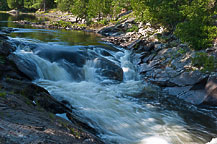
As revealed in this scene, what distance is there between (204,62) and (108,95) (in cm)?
598

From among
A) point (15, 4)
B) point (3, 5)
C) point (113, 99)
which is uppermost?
point (3, 5)

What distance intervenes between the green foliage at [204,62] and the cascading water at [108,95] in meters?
3.40

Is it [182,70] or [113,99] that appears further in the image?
[182,70]

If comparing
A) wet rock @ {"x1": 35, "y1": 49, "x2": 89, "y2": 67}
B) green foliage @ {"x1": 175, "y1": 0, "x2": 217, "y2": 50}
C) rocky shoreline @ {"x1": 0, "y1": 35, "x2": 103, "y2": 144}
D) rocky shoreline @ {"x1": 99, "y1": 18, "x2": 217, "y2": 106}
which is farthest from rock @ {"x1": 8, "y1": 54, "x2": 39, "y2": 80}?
green foliage @ {"x1": 175, "y1": 0, "x2": 217, "y2": 50}

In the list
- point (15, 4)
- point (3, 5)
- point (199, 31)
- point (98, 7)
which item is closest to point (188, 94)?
point (199, 31)

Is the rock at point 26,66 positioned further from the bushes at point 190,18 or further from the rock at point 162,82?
the bushes at point 190,18

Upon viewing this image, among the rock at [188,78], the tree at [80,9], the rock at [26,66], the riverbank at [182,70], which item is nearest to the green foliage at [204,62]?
the riverbank at [182,70]

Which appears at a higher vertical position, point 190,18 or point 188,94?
point 190,18

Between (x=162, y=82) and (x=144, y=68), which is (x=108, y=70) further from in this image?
(x=162, y=82)

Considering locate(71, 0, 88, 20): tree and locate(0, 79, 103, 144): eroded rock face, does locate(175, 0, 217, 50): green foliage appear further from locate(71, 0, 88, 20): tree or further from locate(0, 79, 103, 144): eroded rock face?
locate(71, 0, 88, 20): tree

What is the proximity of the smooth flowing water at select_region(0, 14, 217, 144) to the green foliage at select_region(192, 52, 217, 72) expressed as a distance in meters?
3.18

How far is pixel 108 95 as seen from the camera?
10.4 meters

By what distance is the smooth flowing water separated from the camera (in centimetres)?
698

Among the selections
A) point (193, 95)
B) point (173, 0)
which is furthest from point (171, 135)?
point (173, 0)
